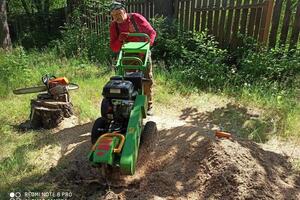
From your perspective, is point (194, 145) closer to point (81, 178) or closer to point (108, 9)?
point (81, 178)

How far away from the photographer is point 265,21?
22.9ft

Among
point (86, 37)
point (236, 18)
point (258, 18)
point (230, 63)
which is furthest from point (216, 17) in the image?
point (86, 37)

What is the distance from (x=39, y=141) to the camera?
187 inches

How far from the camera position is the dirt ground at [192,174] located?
3348 mm

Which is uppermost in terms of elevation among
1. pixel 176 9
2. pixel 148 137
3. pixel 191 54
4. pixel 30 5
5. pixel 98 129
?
pixel 176 9

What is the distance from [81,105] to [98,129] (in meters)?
2.12

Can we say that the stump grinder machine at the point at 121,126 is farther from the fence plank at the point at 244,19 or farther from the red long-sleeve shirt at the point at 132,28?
the fence plank at the point at 244,19

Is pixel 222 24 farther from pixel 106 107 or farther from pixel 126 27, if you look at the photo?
pixel 106 107

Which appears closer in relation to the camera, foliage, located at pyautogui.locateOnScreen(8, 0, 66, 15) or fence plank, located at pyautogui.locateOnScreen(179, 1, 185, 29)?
fence plank, located at pyautogui.locateOnScreen(179, 1, 185, 29)

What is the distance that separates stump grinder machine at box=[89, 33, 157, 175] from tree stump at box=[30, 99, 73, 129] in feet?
4.67

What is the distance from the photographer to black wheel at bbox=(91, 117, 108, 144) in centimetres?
384

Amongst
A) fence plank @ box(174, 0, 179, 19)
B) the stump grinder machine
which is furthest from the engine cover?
fence plank @ box(174, 0, 179, 19)

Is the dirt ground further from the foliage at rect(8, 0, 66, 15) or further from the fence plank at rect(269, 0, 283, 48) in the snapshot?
the foliage at rect(8, 0, 66, 15)

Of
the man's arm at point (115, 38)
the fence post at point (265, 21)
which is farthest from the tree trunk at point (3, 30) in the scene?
the fence post at point (265, 21)
